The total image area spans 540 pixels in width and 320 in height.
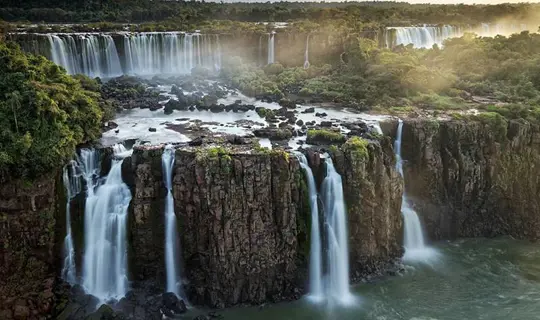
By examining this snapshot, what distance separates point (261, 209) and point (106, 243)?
815 centimetres

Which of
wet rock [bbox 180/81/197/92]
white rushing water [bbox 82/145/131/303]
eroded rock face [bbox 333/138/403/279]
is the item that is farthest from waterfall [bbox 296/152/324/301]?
wet rock [bbox 180/81/197/92]

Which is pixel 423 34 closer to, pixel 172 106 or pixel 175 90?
pixel 175 90

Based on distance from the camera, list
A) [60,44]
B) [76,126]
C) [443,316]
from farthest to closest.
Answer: [60,44] → [76,126] → [443,316]

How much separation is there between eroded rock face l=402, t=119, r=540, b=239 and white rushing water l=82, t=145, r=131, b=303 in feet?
59.2

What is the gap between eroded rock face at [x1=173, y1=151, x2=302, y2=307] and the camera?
81.9ft

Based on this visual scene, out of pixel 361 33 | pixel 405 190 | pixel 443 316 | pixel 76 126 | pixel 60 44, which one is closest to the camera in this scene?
pixel 443 316

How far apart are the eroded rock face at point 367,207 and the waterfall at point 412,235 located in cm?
193

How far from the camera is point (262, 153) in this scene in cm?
2556

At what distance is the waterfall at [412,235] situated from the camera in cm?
3027

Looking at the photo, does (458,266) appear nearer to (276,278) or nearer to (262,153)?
(276,278)

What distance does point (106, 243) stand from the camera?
83.5 ft

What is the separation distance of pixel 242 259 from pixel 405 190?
12.8m

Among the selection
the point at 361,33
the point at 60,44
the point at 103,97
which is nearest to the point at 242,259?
the point at 103,97

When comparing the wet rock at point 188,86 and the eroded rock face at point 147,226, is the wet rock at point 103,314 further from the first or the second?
the wet rock at point 188,86
